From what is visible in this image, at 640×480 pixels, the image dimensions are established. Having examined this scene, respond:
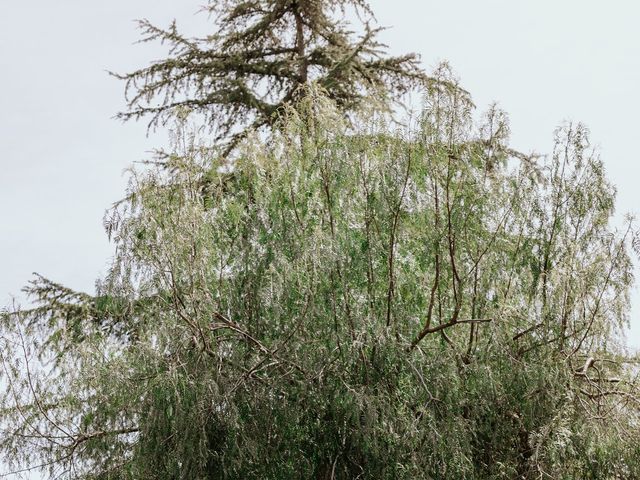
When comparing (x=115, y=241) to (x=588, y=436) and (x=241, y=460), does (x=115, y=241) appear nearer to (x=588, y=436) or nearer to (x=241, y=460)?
(x=241, y=460)

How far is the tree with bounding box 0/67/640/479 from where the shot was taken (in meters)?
6.71

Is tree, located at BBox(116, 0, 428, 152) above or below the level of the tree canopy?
above

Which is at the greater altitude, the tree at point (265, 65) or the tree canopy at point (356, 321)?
the tree at point (265, 65)

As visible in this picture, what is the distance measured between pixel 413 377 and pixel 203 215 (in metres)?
2.00

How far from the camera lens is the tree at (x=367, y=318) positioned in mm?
6715

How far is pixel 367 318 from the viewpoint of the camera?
269 inches

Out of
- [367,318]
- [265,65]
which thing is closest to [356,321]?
[367,318]

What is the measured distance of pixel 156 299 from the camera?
→ 707cm

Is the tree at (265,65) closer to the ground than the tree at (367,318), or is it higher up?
higher up

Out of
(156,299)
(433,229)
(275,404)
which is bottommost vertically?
(275,404)

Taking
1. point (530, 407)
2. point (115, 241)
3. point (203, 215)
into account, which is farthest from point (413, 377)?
point (115, 241)

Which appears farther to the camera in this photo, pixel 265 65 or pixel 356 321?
pixel 265 65

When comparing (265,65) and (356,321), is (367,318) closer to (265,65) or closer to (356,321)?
(356,321)

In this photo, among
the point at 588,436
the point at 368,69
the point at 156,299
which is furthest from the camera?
the point at 368,69
